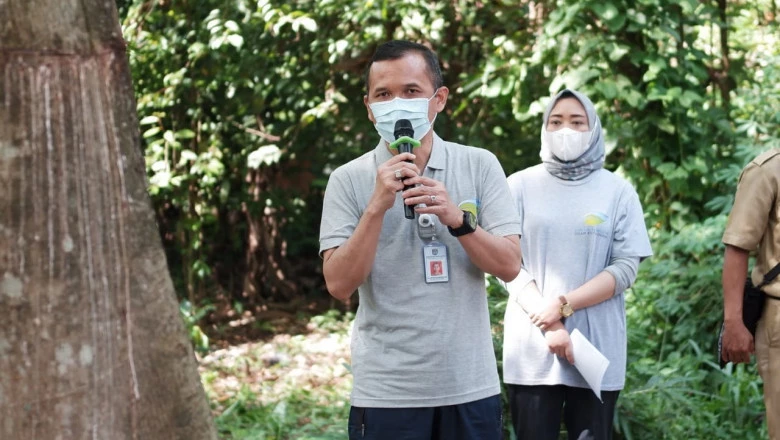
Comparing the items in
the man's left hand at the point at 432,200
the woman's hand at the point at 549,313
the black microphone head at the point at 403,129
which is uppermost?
the black microphone head at the point at 403,129

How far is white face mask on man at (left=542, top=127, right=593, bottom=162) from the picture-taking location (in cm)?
373

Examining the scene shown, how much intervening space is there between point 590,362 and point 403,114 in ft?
3.92

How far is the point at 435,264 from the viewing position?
2.79 meters

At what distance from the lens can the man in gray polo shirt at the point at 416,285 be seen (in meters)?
2.76

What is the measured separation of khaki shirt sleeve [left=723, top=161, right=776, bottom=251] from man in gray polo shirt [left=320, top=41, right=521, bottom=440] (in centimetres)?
110

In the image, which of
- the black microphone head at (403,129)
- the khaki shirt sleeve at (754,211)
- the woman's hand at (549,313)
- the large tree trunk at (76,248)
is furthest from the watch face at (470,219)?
the khaki shirt sleeve at (754,211)

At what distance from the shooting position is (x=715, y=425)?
5.09 m

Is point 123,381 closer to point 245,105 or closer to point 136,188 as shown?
point 136,188

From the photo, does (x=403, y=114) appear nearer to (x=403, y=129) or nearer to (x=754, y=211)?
(x=403, y=129)

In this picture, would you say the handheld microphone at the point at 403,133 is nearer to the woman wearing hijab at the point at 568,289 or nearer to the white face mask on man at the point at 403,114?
the white face mask on man at the point at 403,114

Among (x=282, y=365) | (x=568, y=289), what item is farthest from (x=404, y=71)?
(x=282, y=365)

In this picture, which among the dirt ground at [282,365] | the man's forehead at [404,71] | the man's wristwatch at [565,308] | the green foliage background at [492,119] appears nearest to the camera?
the man's forehead at [404,71]

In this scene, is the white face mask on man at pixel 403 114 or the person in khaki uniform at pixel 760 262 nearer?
the white face mask on man at pixel 403 114

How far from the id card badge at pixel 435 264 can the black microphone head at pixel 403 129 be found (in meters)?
0.31
